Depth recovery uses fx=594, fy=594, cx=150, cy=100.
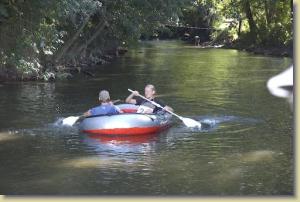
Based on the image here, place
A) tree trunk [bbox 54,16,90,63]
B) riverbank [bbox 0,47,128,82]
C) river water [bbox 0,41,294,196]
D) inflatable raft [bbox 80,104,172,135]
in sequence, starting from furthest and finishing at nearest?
tree trunk [bbox 54,16,90,63], riverbank [bbox 0,47,128,82], inflatable raft [bbox 80,104,172,135], river water [bbox 0,41,294,196]

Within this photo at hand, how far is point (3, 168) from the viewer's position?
29.8ft

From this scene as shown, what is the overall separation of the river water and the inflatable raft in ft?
0.60

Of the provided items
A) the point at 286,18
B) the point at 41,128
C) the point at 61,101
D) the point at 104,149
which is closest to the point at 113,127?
the point at 104,149

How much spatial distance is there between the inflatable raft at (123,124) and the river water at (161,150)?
0.60ft

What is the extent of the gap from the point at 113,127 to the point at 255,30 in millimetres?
32914

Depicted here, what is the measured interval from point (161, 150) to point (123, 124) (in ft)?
4.69

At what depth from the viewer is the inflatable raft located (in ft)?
37.4

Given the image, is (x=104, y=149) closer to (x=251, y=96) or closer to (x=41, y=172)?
(x=41, y=172)

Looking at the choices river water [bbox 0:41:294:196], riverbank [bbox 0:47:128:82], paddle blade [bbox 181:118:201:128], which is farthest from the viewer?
riverbank [bbox 0:47:128:82]

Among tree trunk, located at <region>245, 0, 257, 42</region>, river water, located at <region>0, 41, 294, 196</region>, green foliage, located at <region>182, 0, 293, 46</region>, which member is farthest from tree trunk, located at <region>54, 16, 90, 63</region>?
tree trunk, located at <region>245, 0, 257, 42</region>

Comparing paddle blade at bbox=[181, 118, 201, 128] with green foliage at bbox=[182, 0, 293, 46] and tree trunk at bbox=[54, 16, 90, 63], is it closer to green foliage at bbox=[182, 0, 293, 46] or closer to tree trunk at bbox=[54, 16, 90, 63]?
tree trunk at bbox=[54, 16, 90, 63]

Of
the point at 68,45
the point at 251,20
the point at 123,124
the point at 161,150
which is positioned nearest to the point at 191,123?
the point at 123,124

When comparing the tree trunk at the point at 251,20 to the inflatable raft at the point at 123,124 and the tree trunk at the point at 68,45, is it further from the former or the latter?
the inflatable raft at the point at 123,124

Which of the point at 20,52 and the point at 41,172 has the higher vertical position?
the point at 20,52
